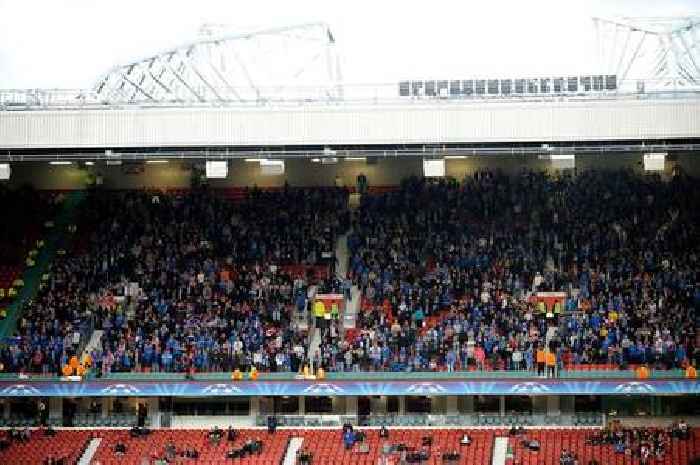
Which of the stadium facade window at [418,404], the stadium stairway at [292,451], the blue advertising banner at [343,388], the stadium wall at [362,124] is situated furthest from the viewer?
the stadium facade window at [418,404]

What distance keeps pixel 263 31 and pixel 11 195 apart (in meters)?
11.8

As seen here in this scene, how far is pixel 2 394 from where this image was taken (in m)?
47.0

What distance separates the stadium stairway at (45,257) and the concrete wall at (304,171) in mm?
939

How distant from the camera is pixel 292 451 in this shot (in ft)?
150

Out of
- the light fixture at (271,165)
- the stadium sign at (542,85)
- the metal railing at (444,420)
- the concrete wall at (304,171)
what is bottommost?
the metal railing at (444,420)

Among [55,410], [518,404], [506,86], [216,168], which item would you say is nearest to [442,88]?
[506,86]

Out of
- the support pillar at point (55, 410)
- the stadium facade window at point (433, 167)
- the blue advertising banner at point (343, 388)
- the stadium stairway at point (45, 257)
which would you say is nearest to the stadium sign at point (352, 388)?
the blue advertising banner at point (343, 388)

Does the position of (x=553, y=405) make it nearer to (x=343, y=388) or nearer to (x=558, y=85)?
(x=343, y=388)

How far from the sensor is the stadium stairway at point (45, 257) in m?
50.4

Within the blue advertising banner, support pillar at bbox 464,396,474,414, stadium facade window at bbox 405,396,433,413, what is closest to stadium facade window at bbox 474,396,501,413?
support pillar at bbox 464,396,474,414

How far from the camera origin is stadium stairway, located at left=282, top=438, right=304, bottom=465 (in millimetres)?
45188

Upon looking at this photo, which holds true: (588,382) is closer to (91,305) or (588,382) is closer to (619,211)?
(619,211)

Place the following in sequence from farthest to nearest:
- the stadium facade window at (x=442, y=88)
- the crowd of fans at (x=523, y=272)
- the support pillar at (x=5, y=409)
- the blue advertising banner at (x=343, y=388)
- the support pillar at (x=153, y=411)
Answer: the support pillar at (x=5, y=409)
the support pillar at (x=153, y=411)
the stadium facade window at (x=442, y=88)
the crowd of fans at (x=523, y=272)
the blue advertising banner at (x=343, y=388)

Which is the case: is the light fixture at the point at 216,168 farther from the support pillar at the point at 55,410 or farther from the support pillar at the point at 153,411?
the support pillar at the point at 55,410
